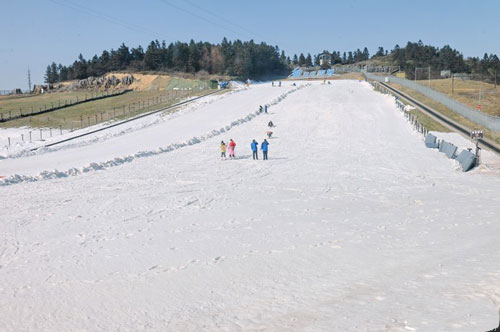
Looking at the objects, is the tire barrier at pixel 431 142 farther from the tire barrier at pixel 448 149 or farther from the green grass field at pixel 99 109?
the green grass field at pixel 99 109

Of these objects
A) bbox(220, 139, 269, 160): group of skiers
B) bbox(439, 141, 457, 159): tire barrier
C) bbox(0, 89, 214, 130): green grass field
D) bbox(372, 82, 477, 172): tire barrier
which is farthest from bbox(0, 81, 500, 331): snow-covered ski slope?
bbox(0, 89, 214, 130): green grass field

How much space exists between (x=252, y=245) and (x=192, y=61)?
438 feet

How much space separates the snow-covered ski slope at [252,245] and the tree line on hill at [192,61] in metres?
108

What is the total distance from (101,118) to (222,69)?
84.7m

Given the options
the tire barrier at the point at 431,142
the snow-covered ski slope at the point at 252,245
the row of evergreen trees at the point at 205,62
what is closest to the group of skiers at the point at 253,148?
the snow-covered ski slope at the point at 252,245

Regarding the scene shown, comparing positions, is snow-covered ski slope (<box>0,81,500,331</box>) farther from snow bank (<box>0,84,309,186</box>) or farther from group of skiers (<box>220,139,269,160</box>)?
group of skiers (<box>220,139,269,160</box>)

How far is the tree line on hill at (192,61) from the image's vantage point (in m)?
140

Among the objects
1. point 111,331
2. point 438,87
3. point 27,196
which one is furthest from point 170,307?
point 438,87

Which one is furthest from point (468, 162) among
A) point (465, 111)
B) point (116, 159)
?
point (465, 111)

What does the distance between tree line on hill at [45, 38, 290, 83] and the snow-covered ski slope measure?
10830cm

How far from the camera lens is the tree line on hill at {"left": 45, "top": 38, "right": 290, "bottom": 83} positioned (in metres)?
140

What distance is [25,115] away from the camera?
72.2 metres

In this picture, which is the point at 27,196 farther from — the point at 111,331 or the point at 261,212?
the point at 111,331

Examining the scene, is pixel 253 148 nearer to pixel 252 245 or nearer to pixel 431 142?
pixel 431 142
